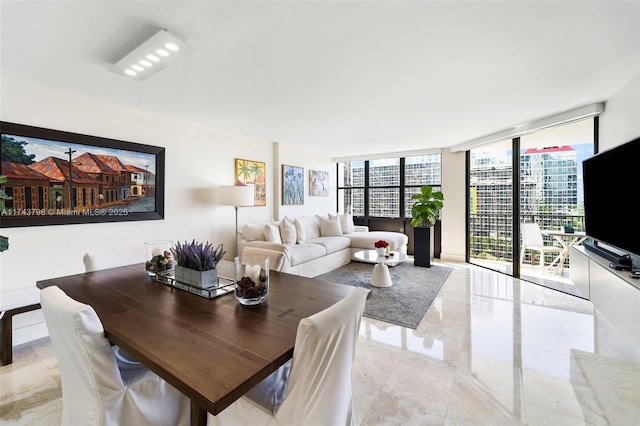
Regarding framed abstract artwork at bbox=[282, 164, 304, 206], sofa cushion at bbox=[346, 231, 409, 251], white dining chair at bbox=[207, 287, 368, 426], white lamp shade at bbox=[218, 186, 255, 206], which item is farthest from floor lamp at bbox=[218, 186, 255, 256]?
white dining chair at bbox=[207, 287, 368, 426]

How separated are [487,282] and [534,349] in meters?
1.99

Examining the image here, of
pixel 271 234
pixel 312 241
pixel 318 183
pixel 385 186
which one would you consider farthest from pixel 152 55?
pixel 385 186

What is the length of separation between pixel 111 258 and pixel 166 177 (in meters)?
1.65

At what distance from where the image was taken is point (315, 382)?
942 millimetres

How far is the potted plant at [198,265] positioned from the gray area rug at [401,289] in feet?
6.40

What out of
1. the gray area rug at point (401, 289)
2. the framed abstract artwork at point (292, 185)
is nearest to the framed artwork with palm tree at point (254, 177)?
the framed abstract artwork at point (292, 185)

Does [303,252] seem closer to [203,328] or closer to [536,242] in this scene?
[203,328]

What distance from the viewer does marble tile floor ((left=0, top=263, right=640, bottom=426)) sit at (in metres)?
1.63

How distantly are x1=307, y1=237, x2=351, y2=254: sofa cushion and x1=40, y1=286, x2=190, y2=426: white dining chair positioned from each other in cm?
364

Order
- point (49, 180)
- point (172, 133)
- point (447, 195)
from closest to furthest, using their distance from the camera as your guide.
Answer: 1. point (49, 180)
2. point (172, 133)
3. point (447, 195)

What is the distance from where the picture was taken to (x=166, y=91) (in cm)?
277

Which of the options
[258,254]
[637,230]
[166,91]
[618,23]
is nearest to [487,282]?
[637,230]

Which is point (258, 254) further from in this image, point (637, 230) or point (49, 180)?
point (637, 230)

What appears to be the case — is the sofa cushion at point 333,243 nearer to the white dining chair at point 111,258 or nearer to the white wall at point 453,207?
the white wall at point 453,207
